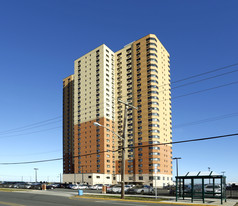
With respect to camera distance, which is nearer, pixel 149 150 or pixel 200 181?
pixel 200 181

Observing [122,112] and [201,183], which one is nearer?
[201,183]

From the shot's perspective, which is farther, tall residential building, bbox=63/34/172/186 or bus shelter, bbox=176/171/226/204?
tall residential building, bbox=63/34/172/186

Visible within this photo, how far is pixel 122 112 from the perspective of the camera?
130 meters

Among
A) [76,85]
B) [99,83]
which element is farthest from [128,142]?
[76,85]

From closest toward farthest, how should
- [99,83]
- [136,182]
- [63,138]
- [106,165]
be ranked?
[136,182] < [106,165] < [99,83] < [63,138]

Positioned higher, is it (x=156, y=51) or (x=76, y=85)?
(x=156, y=51)

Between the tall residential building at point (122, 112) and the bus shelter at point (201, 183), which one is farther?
the tall residential building at point (122, 112)

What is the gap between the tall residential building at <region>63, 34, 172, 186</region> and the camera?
382 feet

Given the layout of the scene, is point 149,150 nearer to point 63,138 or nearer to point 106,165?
point 106,165

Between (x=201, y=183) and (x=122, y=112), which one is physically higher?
(x=122, y=112)

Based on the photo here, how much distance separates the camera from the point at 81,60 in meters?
141

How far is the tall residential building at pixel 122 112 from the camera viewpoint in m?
117

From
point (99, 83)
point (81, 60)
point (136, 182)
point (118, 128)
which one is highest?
point (81, 60)

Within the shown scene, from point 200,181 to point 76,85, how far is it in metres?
117
